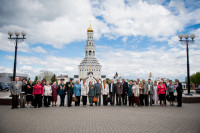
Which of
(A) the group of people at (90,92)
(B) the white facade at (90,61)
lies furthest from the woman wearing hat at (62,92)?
(B) the white facade at (90,61)

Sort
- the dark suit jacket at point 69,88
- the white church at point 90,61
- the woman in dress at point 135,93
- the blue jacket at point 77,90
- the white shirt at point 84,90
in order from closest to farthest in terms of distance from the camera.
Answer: the woman in dress at point 135,93, the dark suit jacket at point 69,88, the blue jacket at point 77,90, the white shirt at point 84,90, the white church at point 90,61

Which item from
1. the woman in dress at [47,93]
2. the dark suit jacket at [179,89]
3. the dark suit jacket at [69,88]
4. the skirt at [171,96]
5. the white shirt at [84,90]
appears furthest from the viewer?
the white shirt at [84,90]

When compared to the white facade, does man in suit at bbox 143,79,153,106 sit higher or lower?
lower

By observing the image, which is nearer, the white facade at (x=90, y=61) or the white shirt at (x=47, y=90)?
the white shirt at (x=47, y=90)

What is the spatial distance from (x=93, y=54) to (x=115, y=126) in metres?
105

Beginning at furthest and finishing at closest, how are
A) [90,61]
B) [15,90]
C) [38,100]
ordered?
[90,61], [38,100], [15,90]

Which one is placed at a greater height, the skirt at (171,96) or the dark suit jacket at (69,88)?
the dark suit jacket at (69,88)

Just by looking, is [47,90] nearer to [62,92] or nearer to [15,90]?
[62,92]

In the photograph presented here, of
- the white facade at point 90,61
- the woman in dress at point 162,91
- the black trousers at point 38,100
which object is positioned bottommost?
the black trousers at point 38,100

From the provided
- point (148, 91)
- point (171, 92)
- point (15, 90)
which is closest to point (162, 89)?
point (171, 92)

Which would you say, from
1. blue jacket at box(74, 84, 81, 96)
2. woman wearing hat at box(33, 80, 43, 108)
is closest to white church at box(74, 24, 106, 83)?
blue jacket at box(74, 84, 81, 96)

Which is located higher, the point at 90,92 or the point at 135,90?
the point at 135,90

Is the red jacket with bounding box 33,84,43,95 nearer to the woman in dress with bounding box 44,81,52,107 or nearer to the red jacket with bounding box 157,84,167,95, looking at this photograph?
the woman in dress with bounding box 44,81,52,107

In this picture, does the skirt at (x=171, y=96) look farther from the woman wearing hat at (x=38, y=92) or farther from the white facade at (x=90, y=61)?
the white facade at (x=90, y=61)
